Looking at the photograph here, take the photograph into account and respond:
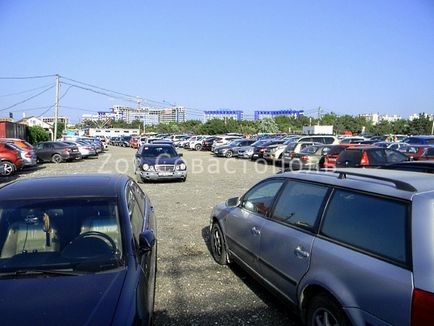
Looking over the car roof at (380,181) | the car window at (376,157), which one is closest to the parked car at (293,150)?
the car window at (376,157)

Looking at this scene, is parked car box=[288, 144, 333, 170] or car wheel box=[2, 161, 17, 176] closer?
parked car box=[288, 144, 333, 170]

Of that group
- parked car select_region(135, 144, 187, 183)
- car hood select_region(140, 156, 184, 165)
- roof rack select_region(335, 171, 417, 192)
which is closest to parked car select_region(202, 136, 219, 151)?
parked car select_region(135, 144, 187, 183)

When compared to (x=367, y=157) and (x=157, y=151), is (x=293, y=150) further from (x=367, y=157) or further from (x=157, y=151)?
(x=157, y=151)

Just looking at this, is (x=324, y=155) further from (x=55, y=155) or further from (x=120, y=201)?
(x=55, y=155)

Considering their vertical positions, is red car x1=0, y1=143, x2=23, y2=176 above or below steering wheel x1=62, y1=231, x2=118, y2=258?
below

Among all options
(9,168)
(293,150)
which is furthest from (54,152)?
(293,150)

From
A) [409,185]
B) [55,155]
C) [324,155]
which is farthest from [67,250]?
[55,155]

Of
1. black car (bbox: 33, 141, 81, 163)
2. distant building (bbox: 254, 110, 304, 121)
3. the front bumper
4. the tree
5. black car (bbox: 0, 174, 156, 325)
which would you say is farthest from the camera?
distant building (bbox: 254, 110, 304, 121)

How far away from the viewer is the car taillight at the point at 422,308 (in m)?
2.27

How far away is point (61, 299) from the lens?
262cm

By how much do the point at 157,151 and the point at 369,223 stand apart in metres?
14.0

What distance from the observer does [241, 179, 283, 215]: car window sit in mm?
4414

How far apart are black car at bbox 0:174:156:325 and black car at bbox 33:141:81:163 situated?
24.3m

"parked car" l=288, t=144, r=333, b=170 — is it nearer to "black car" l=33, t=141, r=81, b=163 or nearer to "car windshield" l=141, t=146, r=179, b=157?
"car windshield" l=141, t=146, r=179, b=157
